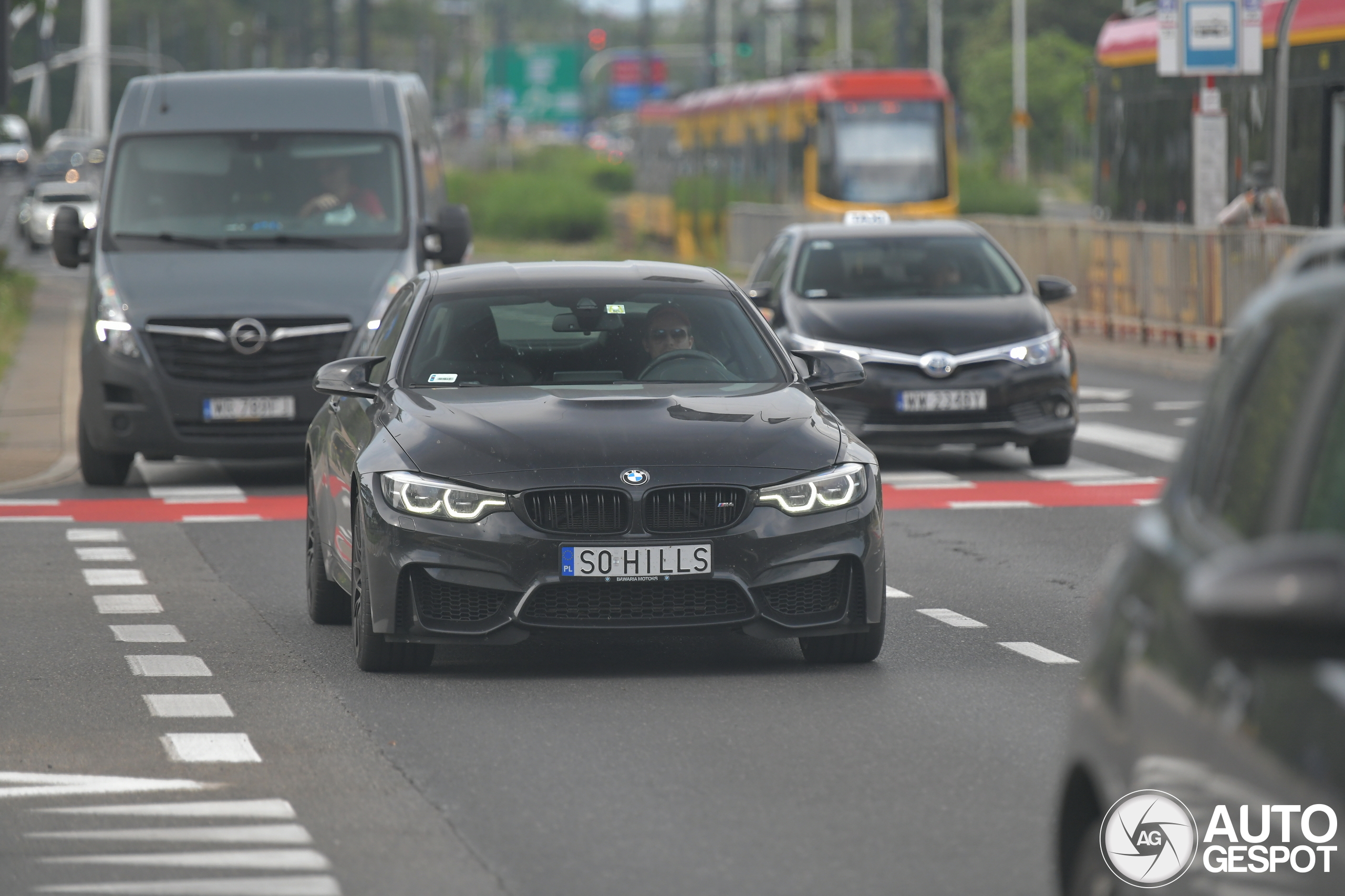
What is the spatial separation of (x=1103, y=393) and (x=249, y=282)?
9.28 m

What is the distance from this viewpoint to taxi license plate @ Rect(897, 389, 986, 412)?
15750mm

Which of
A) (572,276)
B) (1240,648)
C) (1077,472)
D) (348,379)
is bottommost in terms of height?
(1077,472)

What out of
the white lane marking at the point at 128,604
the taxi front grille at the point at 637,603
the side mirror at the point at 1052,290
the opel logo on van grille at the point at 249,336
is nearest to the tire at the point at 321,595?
the white lane marking at the point at 128,604

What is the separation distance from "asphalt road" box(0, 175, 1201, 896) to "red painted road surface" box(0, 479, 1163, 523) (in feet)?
8.40

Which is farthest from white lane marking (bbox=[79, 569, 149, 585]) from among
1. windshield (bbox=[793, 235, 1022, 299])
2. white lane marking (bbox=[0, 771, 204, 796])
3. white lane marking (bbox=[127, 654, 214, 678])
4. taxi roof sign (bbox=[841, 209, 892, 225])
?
taxi roof sign (bbox=[841, 209, 892, 225])

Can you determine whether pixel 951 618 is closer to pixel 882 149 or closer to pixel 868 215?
pixel 868 215

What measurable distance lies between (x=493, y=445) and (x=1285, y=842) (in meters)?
5.22

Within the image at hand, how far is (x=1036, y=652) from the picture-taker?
901 centimetres

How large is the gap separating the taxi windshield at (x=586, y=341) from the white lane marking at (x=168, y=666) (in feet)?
4.18

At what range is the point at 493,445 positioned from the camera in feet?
27.3

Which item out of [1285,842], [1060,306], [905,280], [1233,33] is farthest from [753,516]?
[1060,306]

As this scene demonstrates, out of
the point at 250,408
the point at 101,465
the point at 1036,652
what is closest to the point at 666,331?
the point at 1036,652

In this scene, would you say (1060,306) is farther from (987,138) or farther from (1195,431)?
(987,138)

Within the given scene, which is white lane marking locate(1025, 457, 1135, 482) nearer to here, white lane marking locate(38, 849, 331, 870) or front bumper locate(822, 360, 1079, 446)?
front bumper locate(822, 360, 1079, 446)
